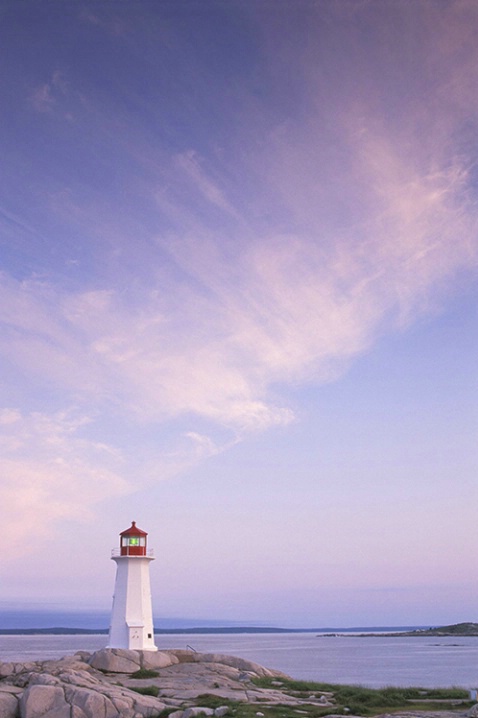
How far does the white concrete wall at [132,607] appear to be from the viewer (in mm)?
38594

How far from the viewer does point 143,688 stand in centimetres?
2989

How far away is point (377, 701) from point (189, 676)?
10337mm

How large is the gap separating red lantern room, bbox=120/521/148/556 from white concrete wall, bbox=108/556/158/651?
0.40 m

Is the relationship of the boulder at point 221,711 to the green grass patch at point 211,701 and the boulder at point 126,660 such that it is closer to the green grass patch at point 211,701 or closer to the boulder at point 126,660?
the green grass patch at point 211,701

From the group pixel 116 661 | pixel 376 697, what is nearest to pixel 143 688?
pixel 116 661

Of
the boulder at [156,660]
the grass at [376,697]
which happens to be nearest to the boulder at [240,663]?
the boulder at [156,660]

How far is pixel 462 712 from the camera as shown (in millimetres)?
24156

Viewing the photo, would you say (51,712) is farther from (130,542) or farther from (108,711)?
(130,542)

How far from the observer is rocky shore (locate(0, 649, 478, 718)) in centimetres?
2502

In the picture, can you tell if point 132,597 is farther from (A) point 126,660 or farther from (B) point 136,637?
(A) point 126,660

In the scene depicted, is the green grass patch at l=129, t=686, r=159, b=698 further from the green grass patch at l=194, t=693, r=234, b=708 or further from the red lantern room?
the red lantern room

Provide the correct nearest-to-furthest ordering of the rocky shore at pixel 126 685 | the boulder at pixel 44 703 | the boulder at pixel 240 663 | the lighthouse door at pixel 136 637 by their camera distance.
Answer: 1. the boulder at pixel 44 703
2. the rocky shore at pixel 126 685
3. the boulder at pixel 240 663
4. the lighthouse door at pixel 136 637

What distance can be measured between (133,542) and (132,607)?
3653 millimetres

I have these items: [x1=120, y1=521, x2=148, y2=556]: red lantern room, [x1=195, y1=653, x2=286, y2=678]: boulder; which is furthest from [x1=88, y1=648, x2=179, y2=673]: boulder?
[x1=120, y1=521, x2=148, y2=556]: red lantern room
